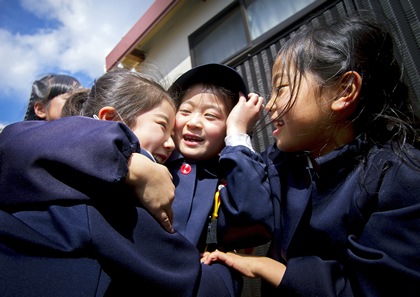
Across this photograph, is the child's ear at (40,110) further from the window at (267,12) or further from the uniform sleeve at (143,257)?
the window at (267,12)

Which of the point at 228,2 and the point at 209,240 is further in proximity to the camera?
the point at 228,2

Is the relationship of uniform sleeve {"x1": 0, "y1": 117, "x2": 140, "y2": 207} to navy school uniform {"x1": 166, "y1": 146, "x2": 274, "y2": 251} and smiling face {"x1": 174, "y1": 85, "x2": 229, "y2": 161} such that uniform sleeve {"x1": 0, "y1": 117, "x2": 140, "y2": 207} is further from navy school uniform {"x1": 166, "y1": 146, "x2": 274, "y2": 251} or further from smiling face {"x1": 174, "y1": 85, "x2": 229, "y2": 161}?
smiling face {"x1": 174, "y1": 85, "x2": 229, "y2": 161}

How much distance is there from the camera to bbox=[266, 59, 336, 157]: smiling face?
108cm

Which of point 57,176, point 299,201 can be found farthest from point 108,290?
point 299,201

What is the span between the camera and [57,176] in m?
0.68

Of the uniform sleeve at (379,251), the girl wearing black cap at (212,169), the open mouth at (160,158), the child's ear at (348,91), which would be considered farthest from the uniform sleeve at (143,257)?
the child's ear at (348,91)

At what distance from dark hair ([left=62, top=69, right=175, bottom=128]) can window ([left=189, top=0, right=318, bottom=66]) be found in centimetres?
177

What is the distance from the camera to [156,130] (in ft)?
3.81

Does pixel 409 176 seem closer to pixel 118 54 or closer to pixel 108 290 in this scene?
pixel 108 290

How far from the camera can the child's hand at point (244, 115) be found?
1.30m

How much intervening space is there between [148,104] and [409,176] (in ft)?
3.74

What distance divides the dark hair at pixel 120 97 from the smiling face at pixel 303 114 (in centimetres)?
64

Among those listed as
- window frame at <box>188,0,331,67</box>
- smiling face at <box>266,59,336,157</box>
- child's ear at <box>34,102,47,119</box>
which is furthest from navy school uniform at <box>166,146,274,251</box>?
window frame at <box>188,0,331,67</box>

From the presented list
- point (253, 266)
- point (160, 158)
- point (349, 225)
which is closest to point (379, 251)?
point (349, 225)
